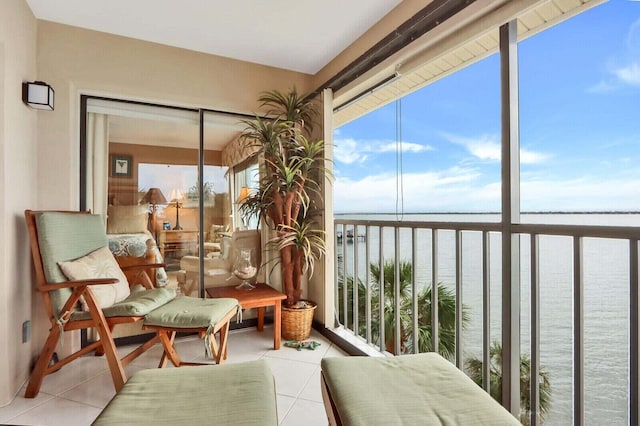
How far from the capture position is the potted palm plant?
2748 mm

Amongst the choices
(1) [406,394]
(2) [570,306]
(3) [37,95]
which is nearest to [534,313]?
(2) [570,306]

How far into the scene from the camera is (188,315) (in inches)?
79.1

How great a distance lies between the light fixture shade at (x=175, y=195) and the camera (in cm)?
287

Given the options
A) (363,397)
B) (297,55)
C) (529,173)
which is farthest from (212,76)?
(363,397)

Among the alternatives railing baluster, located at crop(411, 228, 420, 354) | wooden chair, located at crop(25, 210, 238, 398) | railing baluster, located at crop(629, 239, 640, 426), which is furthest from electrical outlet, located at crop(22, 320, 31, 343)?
railing baluster, located at crop(629, 239, 640, 426)

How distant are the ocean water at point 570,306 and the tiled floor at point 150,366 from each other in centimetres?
111

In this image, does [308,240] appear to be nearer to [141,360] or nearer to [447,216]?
[447,216]

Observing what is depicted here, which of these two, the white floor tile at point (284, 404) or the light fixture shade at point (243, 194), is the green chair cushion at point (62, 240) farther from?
the white floor tile at point (284, 404)

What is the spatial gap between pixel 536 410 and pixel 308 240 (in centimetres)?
181

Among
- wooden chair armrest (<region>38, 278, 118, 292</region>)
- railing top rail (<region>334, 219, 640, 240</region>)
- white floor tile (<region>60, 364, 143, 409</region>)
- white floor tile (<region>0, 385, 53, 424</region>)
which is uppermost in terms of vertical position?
railing top rail (<region>334, 219, 640, 240</region>)

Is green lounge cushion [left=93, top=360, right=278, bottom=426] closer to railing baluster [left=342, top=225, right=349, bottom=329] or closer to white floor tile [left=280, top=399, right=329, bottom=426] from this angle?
white floor tile [left=280, top=399, right=329, bottom=426]

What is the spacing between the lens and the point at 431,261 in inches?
80.6

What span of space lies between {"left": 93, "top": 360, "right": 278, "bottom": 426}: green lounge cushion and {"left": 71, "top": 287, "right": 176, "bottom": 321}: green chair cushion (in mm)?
910

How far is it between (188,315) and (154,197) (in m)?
1.25
